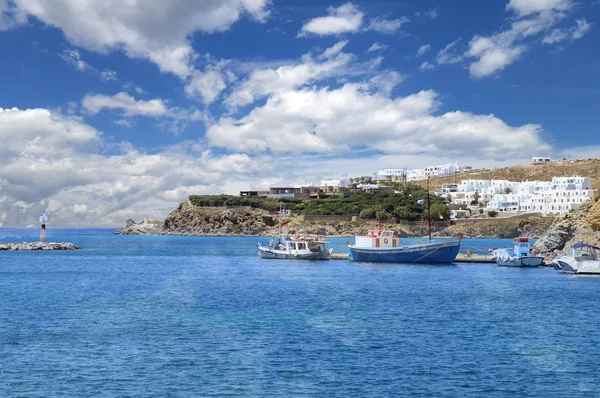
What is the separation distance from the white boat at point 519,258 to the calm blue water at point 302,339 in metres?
17.5

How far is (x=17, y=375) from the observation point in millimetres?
20922

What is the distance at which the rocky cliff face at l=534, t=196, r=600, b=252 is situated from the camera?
6938 centimetres

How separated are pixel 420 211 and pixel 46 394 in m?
172

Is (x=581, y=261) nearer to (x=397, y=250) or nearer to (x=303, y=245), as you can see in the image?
(x=397, y=250)

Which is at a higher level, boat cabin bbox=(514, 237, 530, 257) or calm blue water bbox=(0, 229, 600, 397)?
boat cabin bbox=(514, 237, 530, 257)

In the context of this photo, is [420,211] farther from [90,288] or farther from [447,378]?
[447,378]

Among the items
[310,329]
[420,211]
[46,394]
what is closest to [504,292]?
[310,329]

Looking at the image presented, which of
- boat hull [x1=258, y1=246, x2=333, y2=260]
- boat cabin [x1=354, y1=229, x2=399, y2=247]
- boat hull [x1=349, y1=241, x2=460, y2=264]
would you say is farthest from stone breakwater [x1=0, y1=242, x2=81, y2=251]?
boat hull [x1=349, y1=241, x2=460, y2=264]

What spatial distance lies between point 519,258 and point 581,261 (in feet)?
34.4

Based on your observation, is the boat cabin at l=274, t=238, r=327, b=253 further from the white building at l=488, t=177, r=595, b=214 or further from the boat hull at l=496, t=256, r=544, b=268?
the white building at l=488, t=177, r=595, b=214

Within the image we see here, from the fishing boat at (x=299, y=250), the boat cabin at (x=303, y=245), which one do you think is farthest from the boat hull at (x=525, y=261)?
the boat cabin at (x=303, y=245)

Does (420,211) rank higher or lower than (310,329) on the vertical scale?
higher

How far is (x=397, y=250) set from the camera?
74812mm

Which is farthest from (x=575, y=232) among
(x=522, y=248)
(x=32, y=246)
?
(x=32, y=246)
